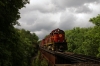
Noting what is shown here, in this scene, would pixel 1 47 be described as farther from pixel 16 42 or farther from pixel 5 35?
pixel 16 42

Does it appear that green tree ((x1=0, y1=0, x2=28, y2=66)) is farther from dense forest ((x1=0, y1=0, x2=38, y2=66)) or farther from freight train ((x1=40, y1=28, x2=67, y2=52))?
freight train ((x1=40, y1=28, x2=67, y2=52))

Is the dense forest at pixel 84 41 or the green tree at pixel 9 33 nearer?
the green tree at pixel 9 33

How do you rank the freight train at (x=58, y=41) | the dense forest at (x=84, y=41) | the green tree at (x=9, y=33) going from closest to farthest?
1. the green tree at (x=9, y=33)
2. the freight train at (x=58, y=41)
3. the dense forest at (x=84, y=41)

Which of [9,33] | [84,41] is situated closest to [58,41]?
[9,33]

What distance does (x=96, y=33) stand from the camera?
35438 millimetres

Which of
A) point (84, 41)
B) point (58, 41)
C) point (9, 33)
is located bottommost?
point (9, 33)

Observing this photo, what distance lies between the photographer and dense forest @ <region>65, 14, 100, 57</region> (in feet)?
121

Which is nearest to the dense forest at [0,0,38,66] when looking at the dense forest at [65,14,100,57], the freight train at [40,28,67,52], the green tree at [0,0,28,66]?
the green tree at [0,0,28,66]

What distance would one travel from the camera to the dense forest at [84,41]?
3692 centimetres

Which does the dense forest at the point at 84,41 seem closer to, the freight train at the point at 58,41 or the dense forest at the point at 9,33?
the freight train at the point at 58,41

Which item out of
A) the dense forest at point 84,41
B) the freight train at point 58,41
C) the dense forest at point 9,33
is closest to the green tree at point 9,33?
the dense forest at point 9,33

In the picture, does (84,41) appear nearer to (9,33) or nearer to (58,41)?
(58,41)

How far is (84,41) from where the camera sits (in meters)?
72.2

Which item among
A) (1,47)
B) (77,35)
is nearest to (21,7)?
(1,47)
